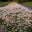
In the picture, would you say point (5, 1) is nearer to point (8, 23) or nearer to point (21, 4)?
point (21, 4)

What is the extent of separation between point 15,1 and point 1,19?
1.05 ft

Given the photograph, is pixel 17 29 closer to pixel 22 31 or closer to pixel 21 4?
pixel 22 31

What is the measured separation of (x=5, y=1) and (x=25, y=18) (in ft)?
1.26

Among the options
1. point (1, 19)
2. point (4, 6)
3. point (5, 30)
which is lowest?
point (5, 30)

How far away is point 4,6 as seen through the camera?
105 centimetres

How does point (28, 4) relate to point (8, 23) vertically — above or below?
above

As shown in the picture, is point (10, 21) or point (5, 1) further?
point (5, 1)

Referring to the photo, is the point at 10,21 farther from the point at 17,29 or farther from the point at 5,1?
the point at 5,1

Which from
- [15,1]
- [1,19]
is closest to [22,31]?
[1,19]

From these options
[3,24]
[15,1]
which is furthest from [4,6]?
[3,24]

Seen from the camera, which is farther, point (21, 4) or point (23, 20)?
point (21, 4)

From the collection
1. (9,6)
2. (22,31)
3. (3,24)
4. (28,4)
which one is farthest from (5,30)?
(28,4)

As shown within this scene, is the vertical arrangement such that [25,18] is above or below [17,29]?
above

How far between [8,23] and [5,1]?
0.34 meters
